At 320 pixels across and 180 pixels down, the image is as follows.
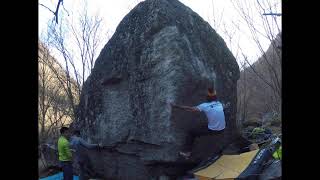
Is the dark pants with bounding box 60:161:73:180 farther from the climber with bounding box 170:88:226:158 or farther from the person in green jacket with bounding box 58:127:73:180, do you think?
the climber with bounding box 170:88:226:158

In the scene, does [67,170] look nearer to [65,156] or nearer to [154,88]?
[65,156]

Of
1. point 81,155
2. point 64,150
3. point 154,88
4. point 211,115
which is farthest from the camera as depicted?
point 81,155

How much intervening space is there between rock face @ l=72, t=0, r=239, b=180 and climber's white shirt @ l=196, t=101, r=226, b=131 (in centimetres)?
37

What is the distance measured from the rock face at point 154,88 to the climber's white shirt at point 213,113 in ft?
1.21

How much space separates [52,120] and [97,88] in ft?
37.6

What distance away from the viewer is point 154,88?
34.3ft

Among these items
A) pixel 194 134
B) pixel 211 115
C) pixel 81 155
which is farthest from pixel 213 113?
pixel 81 155

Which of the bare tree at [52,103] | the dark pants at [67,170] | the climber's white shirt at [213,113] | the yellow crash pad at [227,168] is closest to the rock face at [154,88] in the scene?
the climber's white shirt at [213,113]

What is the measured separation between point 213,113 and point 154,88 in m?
1.63

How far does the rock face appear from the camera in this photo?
10.2m

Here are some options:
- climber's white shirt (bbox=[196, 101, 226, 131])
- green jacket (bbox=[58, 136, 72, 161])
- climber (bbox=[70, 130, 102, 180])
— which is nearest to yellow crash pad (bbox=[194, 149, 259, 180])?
climber's white shirt (bbox=[196, 101, 226, 131])

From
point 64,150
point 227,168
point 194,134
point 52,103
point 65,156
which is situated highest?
point 52,103
